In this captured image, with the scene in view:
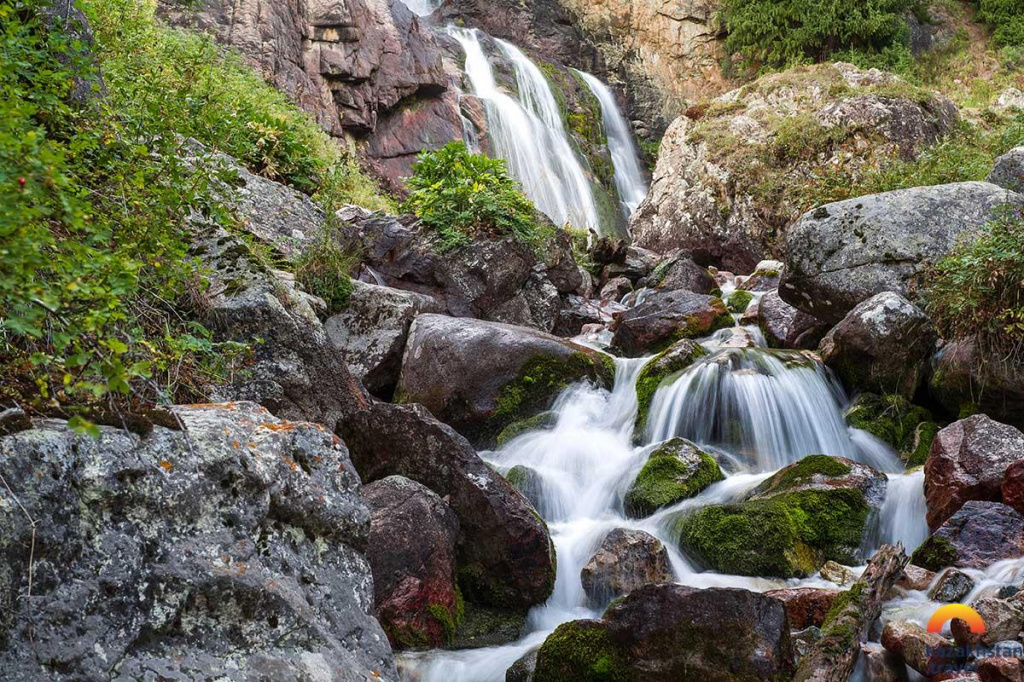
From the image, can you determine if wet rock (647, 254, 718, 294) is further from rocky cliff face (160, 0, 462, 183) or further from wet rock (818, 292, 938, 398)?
rocky cliff face (160, 0, 462, 183)

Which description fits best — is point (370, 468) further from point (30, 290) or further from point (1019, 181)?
point (1019, 181)

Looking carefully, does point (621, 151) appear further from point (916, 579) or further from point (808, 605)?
point (808, 605)

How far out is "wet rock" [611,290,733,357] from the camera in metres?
10.4

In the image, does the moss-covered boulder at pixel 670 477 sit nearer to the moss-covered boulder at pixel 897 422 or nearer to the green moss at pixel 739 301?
the moss-covered boulder at pixel 897 422

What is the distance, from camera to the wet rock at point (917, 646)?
4199 millimetres

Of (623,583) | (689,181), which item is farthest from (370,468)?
(689,181)

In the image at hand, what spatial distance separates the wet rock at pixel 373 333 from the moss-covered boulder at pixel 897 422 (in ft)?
15.5

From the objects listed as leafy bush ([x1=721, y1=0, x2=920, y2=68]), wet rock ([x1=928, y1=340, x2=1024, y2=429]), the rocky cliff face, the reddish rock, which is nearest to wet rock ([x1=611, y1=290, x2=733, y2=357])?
Answer: wet rock ([x1=928, y1=340, x2=1024, y2=429])

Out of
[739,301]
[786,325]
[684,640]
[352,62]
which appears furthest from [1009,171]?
[352,62]

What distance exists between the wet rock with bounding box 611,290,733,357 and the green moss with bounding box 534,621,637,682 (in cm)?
628

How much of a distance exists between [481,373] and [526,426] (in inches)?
28.2

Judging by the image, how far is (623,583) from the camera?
18.2ft

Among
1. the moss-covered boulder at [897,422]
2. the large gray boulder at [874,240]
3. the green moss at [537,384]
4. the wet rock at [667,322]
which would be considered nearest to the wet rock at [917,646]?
the moss-covered boulder at [897,422]

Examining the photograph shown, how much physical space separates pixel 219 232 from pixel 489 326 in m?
3.34
